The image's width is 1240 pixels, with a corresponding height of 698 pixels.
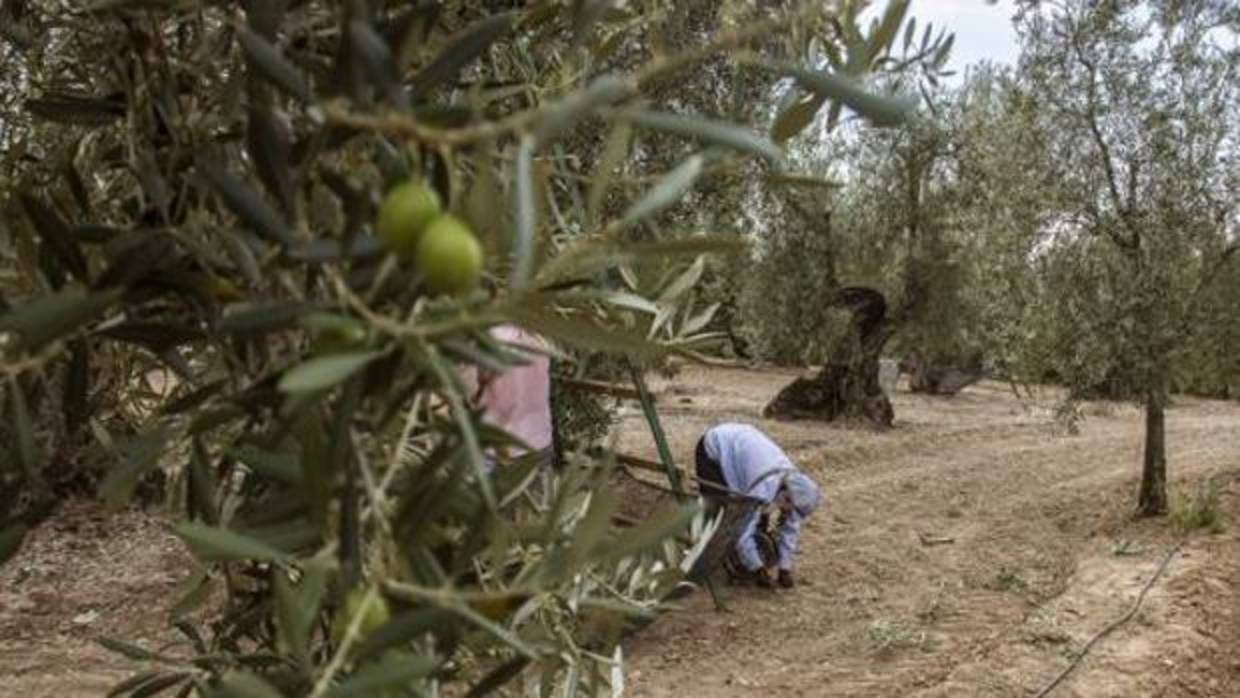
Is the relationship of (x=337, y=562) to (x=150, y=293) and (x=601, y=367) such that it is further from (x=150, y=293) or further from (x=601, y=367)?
(x=601, y=367)

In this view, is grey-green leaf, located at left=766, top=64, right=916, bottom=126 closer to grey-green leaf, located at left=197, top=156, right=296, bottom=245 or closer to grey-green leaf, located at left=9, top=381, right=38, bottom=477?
grey-green leaf, located at left=197, top=156, right=296, bottom=245

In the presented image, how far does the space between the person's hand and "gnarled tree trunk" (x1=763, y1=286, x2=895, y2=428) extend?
7599 mm

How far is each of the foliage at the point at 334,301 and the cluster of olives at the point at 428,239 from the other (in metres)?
0.02

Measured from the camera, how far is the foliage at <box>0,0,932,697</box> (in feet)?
1.95

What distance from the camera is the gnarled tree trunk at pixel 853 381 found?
14.7m

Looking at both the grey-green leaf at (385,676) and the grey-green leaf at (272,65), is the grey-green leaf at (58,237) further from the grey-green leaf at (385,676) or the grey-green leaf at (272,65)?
the grey-green leaf at (385,676)

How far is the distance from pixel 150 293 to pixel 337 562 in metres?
0.24

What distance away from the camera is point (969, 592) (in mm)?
7078

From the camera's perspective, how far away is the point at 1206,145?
28.9 ft

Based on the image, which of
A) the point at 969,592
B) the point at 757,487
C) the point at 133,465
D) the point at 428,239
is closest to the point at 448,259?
the point at 428,239

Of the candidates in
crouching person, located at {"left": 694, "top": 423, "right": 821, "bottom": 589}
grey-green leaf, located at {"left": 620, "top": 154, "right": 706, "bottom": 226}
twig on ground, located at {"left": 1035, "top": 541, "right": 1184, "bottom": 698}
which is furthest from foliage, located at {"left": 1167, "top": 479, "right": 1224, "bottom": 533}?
grey-green leaf, located at {"left": 620, "top": 154, "right": 706, "bottom": 226}

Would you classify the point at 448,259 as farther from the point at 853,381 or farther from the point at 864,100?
the point at 853,381

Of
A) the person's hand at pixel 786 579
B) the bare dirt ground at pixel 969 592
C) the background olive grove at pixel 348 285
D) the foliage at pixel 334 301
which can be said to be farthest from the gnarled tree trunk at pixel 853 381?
the foliage at pixel 334 301

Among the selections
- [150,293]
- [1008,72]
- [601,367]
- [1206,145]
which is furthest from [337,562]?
[1008,72]
